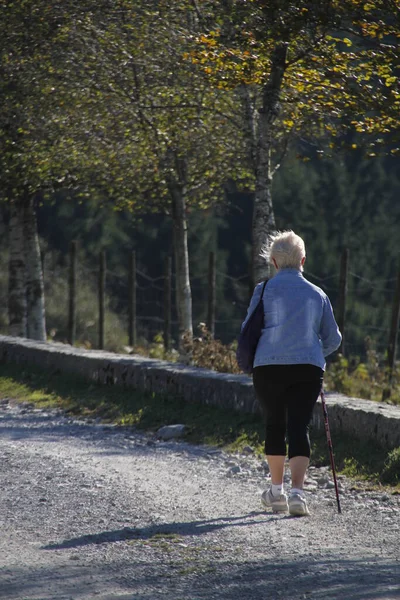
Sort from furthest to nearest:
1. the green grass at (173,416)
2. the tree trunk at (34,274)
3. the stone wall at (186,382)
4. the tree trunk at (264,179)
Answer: the tree trunk at (34,274)
the tree trunk at (264,179)
the stone wall at (186,382)
the green grass at (173,416)

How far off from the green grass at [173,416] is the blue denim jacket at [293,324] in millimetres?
1519

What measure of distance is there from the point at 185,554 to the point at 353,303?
105 ft

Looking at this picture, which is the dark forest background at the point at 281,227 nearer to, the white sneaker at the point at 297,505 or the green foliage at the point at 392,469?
the green foliage at the point at 392,469

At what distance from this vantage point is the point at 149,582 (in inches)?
198

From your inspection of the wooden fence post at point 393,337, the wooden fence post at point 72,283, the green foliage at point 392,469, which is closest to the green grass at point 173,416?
the green foliage at point 392,469

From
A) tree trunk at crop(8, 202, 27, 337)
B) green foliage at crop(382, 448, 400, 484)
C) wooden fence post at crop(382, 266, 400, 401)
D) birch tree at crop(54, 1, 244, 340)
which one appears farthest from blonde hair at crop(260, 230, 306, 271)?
tree trunk at crop(8, 202, 27, 337)

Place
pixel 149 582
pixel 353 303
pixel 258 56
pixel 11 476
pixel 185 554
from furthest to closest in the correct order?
1. pixel 353 303
2. pixel 258 56
3. pixel 11 476
4. pixel 185 554
5. pixel 149 582

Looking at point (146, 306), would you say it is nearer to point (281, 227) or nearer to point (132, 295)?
point (281, 227)

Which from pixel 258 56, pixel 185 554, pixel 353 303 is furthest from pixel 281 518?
pixel 353 303

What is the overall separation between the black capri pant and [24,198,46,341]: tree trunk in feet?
43.8

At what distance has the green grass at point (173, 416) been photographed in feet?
26.7

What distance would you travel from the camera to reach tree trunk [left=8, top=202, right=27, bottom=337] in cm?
1948

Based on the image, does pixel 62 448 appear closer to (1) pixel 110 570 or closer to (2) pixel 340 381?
(1) pixel 110 570

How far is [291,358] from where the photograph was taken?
264 inches
